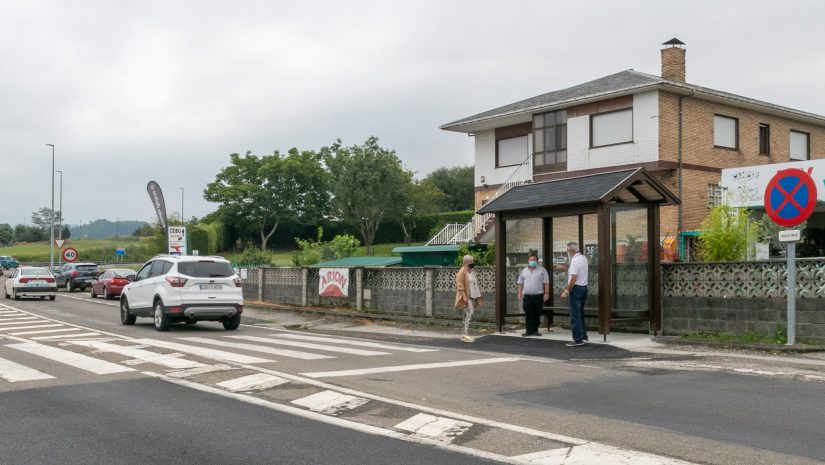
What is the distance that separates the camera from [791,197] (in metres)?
12.7

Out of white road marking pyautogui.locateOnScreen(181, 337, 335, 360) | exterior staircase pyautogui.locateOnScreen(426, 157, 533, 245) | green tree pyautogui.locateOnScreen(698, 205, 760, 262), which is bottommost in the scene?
white road marking pyautogui.locateOnScreen(181, 337, 335, 360)

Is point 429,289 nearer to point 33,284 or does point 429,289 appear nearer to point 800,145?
point 800,145

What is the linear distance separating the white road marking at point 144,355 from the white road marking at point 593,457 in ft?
21.5

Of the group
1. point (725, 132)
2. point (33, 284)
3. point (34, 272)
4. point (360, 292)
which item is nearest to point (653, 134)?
point (725, 132)

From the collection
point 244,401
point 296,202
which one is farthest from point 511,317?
point 296,202

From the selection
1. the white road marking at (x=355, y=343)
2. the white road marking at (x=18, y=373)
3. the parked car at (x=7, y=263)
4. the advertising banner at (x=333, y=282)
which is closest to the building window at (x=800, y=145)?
the advertising banner at (x=333, y=282)

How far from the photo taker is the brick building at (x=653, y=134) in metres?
28.3

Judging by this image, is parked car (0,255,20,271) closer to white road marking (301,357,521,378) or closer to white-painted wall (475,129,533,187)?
white-painted wall (475,129,533,187)

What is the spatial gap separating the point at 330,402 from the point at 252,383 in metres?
1.70

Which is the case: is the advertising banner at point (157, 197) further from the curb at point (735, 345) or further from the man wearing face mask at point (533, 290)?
the curb at point (735, 345)

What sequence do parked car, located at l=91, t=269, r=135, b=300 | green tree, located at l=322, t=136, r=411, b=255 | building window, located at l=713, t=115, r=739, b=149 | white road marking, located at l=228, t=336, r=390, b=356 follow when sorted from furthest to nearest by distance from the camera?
1. green tree, located at l=322, t=136, r=411, b=255
2. parked car, located at l=91, t=269, r=135, b=300
3. building window, located at l=713, t=115, r=739, b=149
4. white road marking, located at l=228, t=336, r=390, b=356

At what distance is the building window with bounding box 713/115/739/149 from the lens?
30203mm

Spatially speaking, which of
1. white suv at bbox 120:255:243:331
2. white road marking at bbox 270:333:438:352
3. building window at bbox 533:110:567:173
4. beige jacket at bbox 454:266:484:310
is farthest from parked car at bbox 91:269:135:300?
beige jacket at bbox 454:266:484:310

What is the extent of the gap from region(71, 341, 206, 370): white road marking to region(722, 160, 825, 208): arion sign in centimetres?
1817
